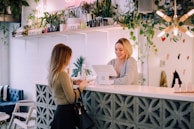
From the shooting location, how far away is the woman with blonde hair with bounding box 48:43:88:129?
9.96 feet

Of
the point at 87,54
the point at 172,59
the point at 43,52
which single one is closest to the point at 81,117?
the point at 87,54

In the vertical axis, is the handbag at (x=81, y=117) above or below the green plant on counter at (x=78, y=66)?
below

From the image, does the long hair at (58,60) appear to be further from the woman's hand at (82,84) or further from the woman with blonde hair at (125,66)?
the woman with blonde hair at (125,66)

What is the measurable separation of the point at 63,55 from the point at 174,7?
2.03 m

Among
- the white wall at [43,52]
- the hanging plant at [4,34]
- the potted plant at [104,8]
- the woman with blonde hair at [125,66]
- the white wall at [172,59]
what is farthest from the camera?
the hanging plant at [4,34]

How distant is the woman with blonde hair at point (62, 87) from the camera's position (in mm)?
3037

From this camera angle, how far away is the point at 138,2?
444 cm

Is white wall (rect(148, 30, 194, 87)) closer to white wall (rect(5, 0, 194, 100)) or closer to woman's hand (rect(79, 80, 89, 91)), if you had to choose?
white wall (rect(5, 0, 194, 100))

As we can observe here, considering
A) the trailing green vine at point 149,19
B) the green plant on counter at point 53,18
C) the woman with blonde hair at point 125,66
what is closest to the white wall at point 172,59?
the trailing green vine at point 149,19

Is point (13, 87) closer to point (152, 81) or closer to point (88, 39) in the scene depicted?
point (88, 39)

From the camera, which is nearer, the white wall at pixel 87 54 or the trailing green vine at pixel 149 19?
the trailing green vine at pixel 149 19

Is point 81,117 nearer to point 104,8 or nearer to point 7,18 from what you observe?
point 104,8

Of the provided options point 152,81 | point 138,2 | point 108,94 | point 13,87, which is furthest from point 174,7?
point 13,87

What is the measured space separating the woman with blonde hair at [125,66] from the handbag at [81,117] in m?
0.56
